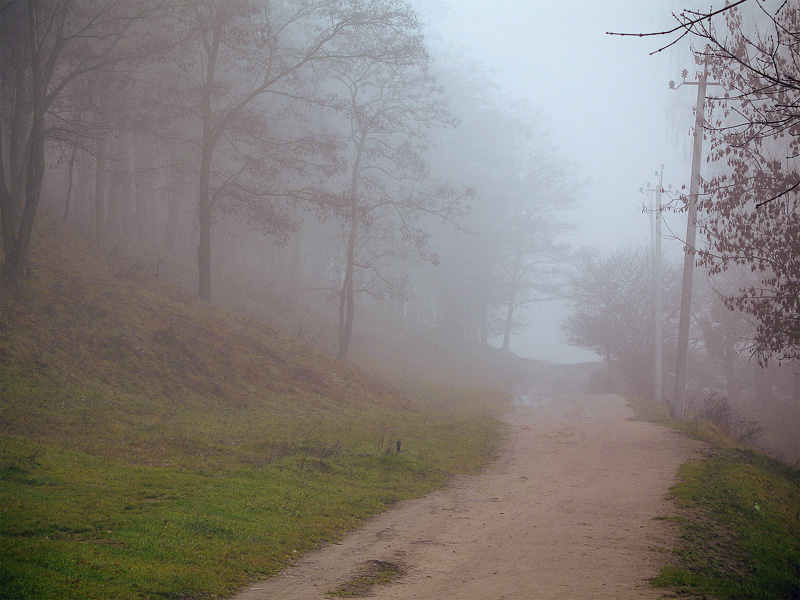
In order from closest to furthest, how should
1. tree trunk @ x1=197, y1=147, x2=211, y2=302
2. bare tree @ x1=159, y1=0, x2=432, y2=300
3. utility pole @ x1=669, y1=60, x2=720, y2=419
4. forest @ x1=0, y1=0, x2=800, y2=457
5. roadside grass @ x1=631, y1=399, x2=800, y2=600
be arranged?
roadside grass @ x1=631, y1=399, x2=800, y2=600, forest @ x1=0, y1=0, x2=800, y2=457, utility pole @ x1=669, y1=60, x2=720, y2=419, bare tree @ x1=159, y1=0, x2=432, y2=300, tree trunk @ x1=197, y1=147, x2=211, y2=302

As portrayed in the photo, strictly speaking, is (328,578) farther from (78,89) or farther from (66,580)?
(78,89)

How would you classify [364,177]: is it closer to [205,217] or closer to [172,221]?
[205,217]

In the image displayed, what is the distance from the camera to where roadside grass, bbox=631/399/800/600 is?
6.52 m

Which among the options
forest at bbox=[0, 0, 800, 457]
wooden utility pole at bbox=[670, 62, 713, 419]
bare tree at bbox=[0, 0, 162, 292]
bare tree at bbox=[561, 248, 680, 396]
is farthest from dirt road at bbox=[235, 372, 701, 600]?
bare tree at bbox=[561, 248, 680, 396]

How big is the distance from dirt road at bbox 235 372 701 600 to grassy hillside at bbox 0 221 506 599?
0.58m

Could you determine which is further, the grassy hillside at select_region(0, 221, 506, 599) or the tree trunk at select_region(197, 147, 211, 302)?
the tree trunk at select_region(197, 147, 211, 302)

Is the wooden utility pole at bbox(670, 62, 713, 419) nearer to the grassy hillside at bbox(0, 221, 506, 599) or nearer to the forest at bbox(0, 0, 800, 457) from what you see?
the forest at bbox(0, 0, 800, 457)

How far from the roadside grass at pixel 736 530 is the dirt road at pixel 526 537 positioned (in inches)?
12.7

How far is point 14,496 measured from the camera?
688cm

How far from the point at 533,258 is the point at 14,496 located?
49.1 metres

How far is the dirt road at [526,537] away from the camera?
632 centimetres

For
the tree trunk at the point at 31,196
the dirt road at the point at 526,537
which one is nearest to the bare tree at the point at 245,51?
the tree trunk at the point at 31,196

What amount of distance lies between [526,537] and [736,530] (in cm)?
282

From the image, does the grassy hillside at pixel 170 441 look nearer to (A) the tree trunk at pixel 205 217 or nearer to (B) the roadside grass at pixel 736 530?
(A) the tree trunk at pixel 205 217
